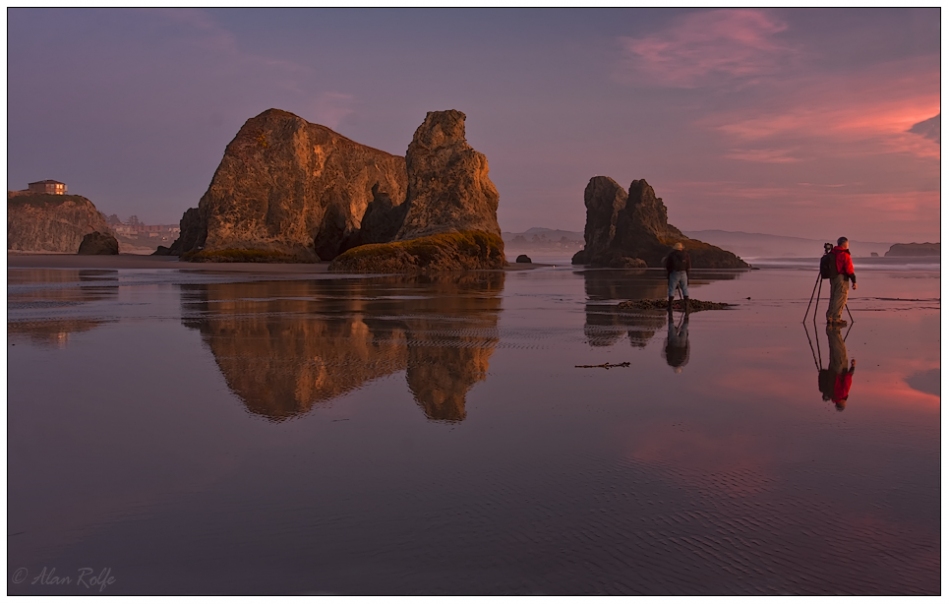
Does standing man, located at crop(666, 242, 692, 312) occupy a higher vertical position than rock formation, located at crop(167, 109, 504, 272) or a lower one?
lower

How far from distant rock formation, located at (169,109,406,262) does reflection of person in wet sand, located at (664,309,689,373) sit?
232 feet

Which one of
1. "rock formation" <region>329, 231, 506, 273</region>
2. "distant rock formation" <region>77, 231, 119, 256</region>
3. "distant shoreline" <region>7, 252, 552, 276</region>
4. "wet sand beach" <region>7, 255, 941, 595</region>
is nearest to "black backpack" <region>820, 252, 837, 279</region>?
"wet sand beach" <region>7, 255, 941, 595</region>

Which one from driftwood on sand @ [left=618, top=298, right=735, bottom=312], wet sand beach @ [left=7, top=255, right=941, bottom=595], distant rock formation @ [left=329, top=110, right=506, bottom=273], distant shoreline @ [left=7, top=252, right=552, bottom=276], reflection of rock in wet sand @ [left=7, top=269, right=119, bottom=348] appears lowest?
wet sand beach @ [left=7, top=255, right=941, bottom=595]

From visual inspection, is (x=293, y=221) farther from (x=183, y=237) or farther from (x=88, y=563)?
(x=88, y=563)

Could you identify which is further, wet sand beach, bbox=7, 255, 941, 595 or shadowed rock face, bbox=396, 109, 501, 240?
shadowed rock face, bbox=396, 109, 501, 240

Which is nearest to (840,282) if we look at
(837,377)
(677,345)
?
(677,345)

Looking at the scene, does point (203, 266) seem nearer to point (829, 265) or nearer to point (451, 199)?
point (451, 199)

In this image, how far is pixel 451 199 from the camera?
7056 cm

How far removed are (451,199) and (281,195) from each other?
25.5m

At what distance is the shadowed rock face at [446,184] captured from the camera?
2744 inches

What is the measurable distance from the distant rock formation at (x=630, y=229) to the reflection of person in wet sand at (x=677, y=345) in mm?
77109

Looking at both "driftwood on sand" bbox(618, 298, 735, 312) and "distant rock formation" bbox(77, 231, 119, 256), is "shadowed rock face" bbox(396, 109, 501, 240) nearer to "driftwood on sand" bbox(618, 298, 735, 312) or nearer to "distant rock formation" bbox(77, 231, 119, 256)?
"driftwood on sand" bbox(618, 298, 735, 312)

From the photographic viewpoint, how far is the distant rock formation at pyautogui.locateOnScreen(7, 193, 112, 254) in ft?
580

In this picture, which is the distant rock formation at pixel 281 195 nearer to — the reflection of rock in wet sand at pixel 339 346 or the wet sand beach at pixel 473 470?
the reflection of rock in wet sand at pixel 339 346
